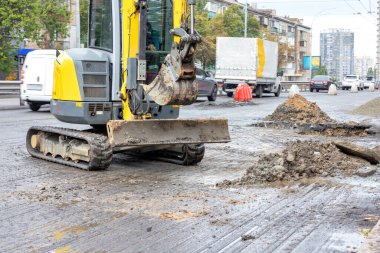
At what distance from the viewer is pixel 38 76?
20.6m

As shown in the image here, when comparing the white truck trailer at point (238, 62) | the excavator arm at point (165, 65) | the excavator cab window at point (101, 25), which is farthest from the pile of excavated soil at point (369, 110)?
the excavator arm at point (165, 65)

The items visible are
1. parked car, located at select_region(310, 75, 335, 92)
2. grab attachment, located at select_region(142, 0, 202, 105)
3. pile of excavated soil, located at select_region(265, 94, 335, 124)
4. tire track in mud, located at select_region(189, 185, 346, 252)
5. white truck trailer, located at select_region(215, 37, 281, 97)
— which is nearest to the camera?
tire track in mud, located at select_region(189, 185, 346, 252)

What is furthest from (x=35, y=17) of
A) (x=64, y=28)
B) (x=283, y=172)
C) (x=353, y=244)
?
(x=353, y=244)

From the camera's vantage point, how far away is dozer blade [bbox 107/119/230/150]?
8.14 metres

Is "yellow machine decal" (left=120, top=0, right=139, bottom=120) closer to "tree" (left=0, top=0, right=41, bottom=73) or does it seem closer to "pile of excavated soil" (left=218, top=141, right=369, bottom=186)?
"pile of excavated soil" (left=218, top=141, right=369, bottom=186)

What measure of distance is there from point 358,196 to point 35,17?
2876 centimetres

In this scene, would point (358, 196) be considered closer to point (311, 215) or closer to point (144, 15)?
point (311, 215)

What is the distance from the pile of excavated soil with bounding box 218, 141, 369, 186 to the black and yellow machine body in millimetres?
945

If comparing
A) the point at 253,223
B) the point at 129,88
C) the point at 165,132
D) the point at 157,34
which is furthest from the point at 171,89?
the point at 253,223

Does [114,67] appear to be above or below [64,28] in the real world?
below

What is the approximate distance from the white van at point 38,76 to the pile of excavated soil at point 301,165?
12.6 meters

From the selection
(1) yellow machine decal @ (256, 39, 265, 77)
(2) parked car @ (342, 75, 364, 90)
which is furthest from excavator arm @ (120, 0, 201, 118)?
(2) parked car @ (342, 75, 364, 90)

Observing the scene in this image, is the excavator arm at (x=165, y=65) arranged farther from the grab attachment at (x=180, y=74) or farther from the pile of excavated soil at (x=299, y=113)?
the pile of excavated soil at (x=299, y=113)

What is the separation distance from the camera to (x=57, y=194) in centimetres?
718
